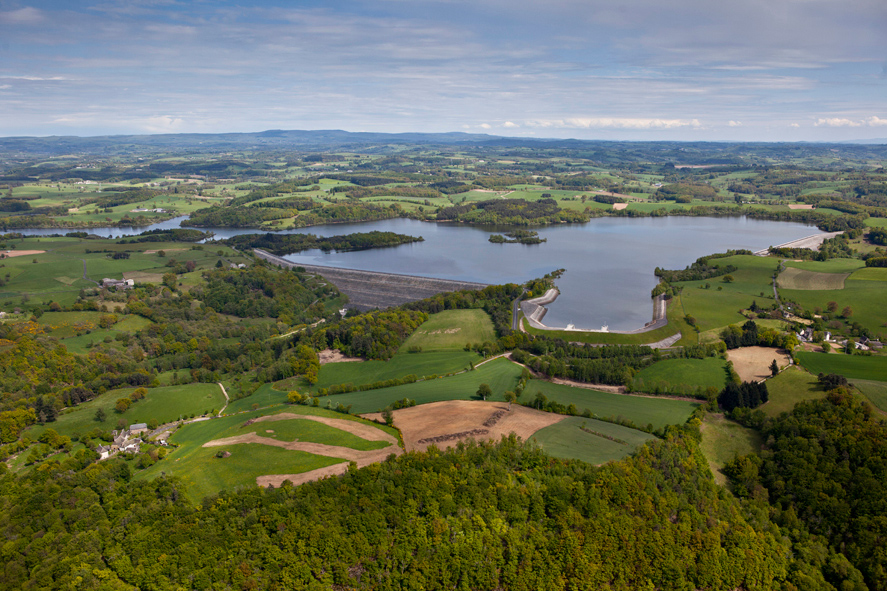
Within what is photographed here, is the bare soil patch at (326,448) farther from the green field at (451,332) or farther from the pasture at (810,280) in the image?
the pasture at (810,280)

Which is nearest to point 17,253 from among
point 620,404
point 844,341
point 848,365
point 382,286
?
point 382,286

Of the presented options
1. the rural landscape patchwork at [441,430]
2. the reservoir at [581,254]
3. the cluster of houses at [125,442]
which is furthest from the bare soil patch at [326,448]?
the reservoir at [581,254]

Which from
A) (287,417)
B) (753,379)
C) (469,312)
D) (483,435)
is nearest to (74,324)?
(287,417)

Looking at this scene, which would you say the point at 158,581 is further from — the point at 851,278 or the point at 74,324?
the point at 851,278

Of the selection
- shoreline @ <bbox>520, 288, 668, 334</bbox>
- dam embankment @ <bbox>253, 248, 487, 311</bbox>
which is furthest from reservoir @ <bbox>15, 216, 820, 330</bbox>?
dam embankment @ <bbox>253, 248, 487, 311</bbox>

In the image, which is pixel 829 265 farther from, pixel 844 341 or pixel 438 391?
pixel 438 391

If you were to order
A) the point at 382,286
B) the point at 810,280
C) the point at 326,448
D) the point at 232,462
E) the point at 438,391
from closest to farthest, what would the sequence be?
the point at 232,462 → the point at 326,448 → the point at 438,391 → the point at 810,280 → the point at 382,286
